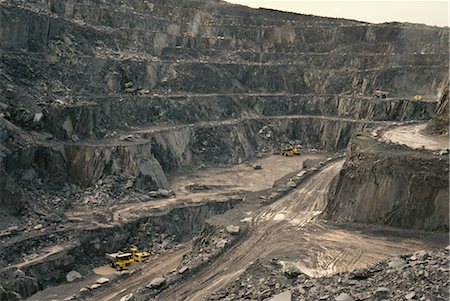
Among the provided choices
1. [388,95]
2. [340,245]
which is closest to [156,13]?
[388,95]

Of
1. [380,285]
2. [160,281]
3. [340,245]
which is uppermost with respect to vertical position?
[380,285]

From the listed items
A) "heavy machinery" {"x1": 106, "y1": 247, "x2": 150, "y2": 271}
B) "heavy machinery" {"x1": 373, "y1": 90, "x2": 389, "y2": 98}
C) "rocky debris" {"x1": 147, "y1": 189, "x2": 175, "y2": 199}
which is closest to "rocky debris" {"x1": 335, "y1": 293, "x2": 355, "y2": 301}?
"heavy machinery" {"x1": 106, "y1": 247, "x2": 150, "y2": 271}

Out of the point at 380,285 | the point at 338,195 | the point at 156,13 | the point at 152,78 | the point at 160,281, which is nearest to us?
the point at 380,285

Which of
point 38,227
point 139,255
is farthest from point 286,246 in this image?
point 38,227

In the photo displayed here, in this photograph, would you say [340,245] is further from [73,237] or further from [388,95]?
[388,95]

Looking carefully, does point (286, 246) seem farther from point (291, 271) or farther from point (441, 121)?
point (441, 121)

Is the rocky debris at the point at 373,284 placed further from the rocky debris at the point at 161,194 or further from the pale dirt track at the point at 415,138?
the rocky debris at the point at 161,194

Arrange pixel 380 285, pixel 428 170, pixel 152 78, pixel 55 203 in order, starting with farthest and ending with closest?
pixel 152 78
pixel 55 203
pixel 428 170
pixel 380 285
